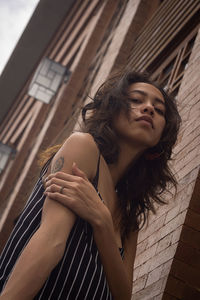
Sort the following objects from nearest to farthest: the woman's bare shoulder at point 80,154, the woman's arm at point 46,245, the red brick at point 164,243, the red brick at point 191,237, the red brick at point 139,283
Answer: the woman's arm at point 46,245
the woman's bare shoulder at point 80,154
the red brick at point 191,237
the red brick at point 164,243
the red brick at point 139,283

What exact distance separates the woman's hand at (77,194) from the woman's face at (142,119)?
1.26 feet

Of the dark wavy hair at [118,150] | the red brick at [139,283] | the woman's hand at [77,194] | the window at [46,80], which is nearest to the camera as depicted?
the woman's hand at [77,194]

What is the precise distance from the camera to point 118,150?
1968 millimetres

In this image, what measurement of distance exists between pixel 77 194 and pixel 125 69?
188cm

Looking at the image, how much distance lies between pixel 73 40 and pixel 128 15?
18.8ft

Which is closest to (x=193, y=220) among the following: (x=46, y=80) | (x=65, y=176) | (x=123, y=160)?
(x=123, y=160)

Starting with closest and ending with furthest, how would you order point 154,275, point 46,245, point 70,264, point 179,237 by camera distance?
1. point 46,245
2. point 70,264
3. point 179,237
4. point 154,275

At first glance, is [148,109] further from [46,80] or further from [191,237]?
[46,80]

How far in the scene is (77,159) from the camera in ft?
5.61

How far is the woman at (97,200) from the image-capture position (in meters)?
1.50

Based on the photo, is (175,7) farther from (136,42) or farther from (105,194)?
(105,194)

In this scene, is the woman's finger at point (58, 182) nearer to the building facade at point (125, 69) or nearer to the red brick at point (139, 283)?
the building facade at point (125, 69)

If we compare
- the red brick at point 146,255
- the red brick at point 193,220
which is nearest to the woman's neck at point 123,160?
the red brick at point 193,220

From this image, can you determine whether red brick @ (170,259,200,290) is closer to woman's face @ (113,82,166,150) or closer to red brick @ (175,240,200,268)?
red brick @ (175,240,200,268)
